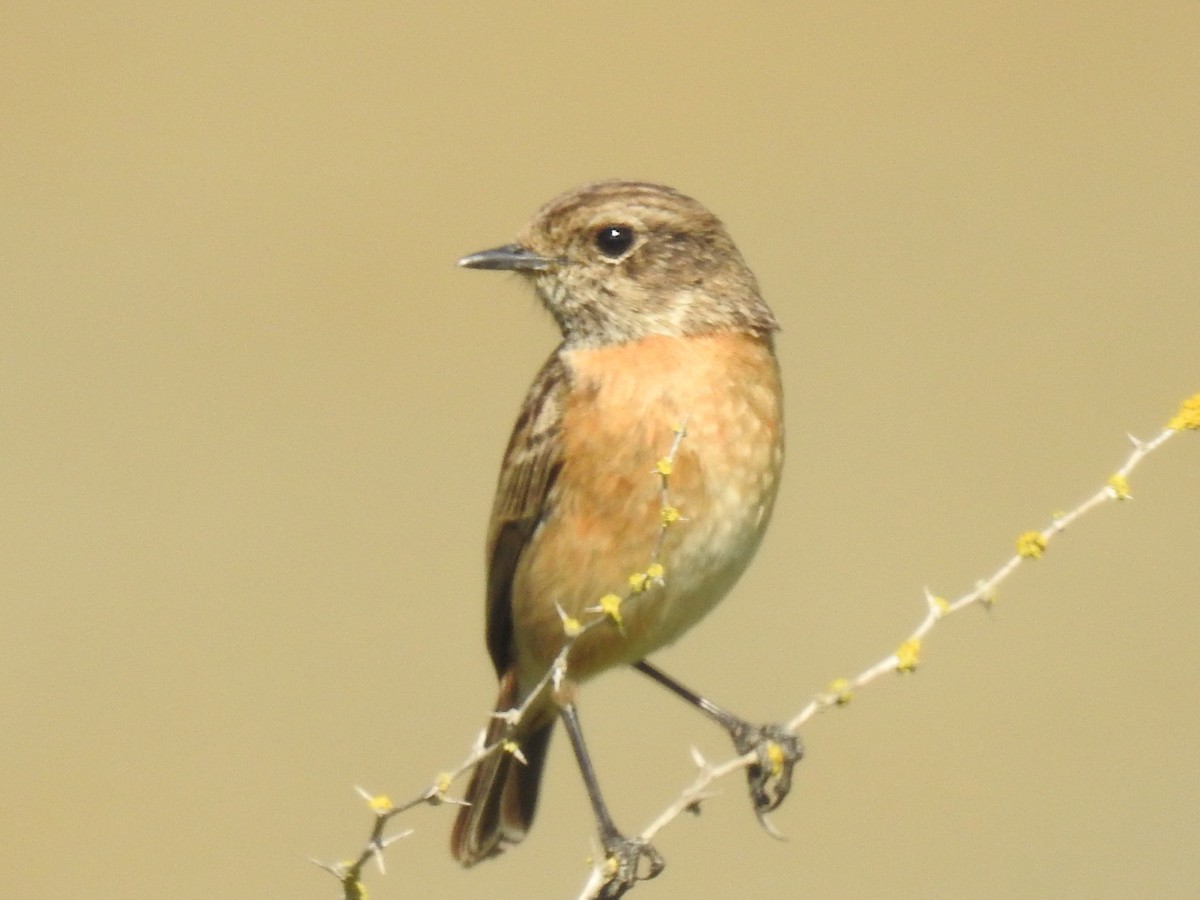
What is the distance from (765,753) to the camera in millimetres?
4879

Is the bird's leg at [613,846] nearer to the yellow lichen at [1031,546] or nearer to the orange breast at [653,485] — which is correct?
the orange breast at [653,485]

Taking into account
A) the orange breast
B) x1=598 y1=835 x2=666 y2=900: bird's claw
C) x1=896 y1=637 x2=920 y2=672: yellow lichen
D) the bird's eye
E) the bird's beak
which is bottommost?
x1=896 y1=637 x2=920 y2=672: yellow lichen

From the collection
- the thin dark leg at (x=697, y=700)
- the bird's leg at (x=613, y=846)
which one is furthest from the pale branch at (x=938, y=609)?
the thin dark leg at (x=697, y=700)

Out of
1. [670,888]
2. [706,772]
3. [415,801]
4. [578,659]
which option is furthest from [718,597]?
[670,888]

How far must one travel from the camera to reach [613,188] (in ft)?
17.0

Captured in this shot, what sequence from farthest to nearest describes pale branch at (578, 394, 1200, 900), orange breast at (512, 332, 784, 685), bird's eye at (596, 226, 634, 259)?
bird's eye at (596, 226, 634, 259) < orange breast at (512, 332, 784, 685) < pale branch at (578, 394, 1200, 900)

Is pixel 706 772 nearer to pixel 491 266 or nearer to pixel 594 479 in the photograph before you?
pixel 594 479

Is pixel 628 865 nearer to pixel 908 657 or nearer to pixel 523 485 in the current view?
pixel 523 485

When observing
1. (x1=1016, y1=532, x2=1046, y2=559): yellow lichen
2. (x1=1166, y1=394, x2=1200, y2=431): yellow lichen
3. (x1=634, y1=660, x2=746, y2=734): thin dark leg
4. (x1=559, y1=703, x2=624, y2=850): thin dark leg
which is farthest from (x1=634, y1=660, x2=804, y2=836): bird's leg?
(x1=1166, y1=394, x2=1200, y2=431): yellow lichen

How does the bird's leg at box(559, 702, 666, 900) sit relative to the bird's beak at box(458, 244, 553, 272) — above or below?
below

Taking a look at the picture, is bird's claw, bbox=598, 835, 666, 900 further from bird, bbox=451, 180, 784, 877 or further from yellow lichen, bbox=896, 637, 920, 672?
yellow lichen, bbox=896, 637, 920, 672

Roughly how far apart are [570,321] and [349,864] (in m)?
2.45

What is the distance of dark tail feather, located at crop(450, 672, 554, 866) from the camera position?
5434 mm

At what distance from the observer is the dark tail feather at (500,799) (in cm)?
543
